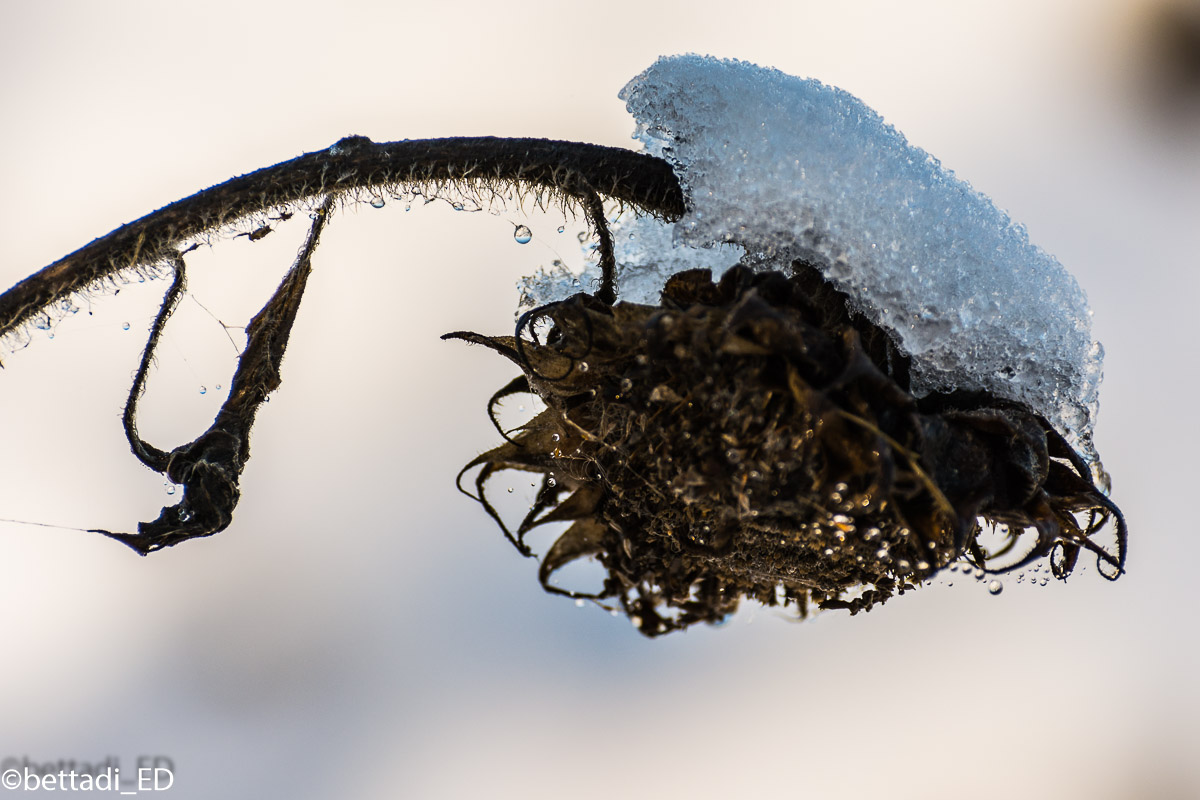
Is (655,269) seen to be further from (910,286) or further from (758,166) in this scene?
(910,286)

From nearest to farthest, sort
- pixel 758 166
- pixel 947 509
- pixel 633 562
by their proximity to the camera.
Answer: pixel 947 509
pixel 758 166
pixel 633 562

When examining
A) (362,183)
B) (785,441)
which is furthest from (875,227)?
(362,183)

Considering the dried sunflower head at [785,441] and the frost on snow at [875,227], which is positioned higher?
the frost on snow at [875,227]

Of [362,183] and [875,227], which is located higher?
[362,183]

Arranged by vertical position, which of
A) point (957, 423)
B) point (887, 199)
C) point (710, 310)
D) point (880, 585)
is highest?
point (887, 199)

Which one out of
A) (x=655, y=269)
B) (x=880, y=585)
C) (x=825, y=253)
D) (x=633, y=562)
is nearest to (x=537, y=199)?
(x=655, y=269)

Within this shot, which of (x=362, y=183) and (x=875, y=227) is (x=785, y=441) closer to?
(x=875, y=227)
